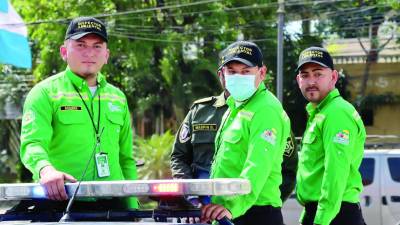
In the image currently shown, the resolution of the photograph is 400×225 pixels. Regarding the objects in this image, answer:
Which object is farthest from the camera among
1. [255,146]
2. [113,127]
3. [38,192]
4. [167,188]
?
[113,127]

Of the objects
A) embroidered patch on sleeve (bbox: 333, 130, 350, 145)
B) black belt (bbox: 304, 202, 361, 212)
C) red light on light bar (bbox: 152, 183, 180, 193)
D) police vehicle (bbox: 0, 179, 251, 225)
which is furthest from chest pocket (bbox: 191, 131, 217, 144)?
red light on light bar (bbox: 152, 183, 180, 193)

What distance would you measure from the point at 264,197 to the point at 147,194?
0.96m

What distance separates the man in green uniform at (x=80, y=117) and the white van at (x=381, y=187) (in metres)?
6.61

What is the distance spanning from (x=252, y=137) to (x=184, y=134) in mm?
1496

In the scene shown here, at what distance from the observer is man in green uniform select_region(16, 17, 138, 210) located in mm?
3740

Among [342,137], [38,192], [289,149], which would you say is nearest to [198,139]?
[289,149]

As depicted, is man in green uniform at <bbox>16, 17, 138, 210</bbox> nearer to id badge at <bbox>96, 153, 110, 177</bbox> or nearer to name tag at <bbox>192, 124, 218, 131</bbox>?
id badge at <bbox>96, 153, 110, 177</bbox>

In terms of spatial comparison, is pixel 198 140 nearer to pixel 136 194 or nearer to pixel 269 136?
pixel 269 136

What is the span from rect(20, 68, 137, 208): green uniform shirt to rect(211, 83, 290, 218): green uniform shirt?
2.06 feet

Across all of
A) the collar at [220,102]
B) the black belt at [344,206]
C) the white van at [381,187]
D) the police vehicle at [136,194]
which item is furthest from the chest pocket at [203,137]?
the white van at [381,187]

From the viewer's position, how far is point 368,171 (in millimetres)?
10109

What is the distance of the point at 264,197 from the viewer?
3631 mm

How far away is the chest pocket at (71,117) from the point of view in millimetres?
3799

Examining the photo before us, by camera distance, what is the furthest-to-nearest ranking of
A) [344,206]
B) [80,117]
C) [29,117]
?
[344,206] < [80,117] < [29,117]
